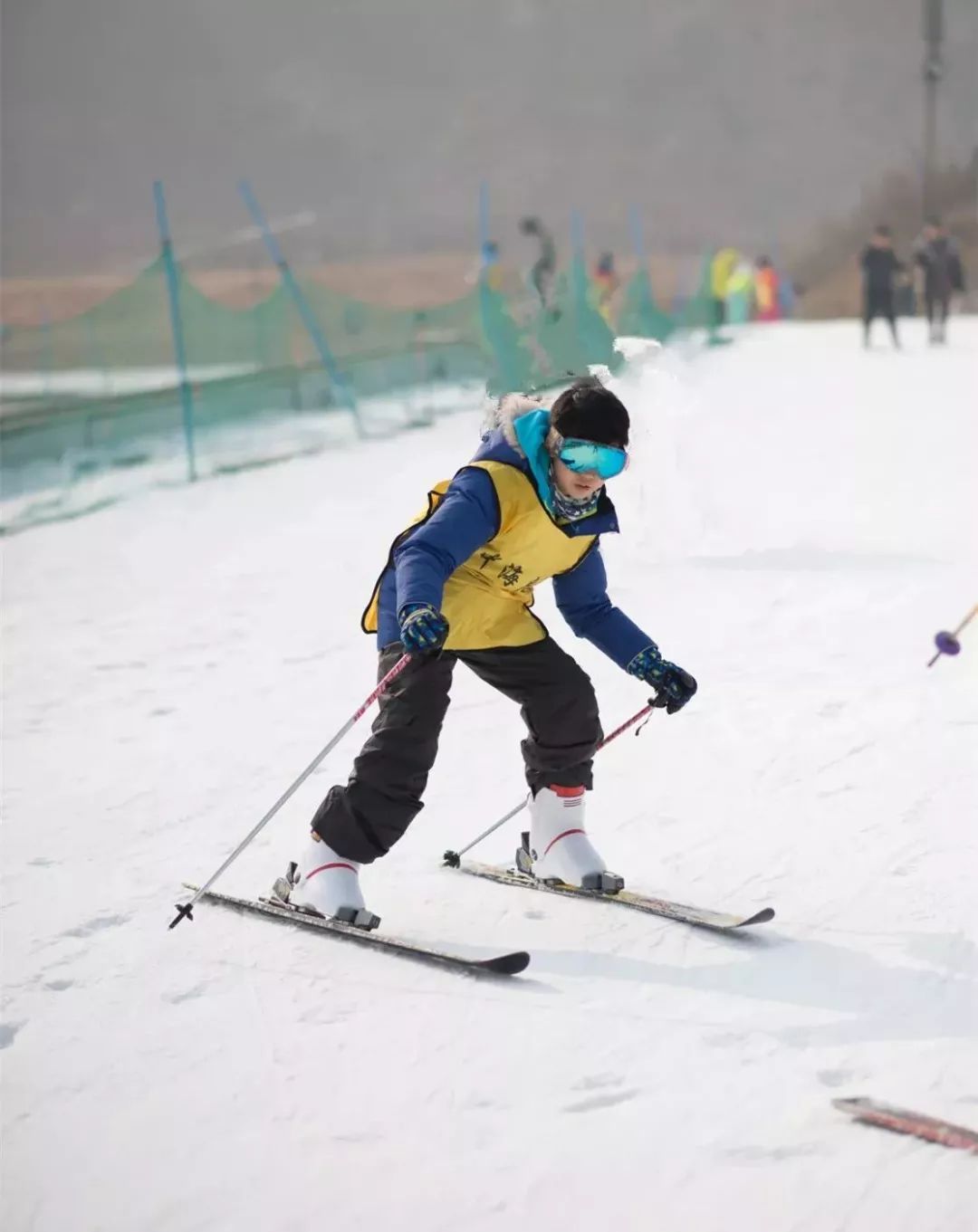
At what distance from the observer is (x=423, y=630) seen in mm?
2893

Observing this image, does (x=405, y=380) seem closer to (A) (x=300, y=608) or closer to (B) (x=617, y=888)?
(A) (x=300, y=608)

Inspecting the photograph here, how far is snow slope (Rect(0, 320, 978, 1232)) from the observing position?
7.70ft

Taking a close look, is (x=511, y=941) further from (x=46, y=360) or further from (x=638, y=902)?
(x=46, y=360)

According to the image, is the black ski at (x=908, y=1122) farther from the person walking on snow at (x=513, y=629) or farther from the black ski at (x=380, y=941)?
the person walking on snow at (x=513, y=629)

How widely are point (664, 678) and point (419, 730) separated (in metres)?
0.52

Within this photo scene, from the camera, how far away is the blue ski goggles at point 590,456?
3.05m

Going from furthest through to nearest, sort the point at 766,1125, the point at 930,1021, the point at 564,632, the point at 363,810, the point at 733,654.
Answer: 1. the point at 564,632
2. the point at 733,654
3. the point at 363,810
4. the point at 930,1021
5. the point at 766,1125

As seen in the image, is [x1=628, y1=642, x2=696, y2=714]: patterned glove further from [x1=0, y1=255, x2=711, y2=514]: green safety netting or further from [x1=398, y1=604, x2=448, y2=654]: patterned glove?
[x1=0, y1=255, x2=711, y2=514]: green safety netting

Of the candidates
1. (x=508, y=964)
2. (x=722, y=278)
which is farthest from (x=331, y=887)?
(x=722, y=278)

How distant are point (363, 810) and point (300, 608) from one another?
3.58 metres

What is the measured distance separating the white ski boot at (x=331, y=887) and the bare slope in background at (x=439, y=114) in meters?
56.0

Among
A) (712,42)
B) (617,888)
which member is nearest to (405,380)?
(617,888)

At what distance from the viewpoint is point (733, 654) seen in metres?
5.59

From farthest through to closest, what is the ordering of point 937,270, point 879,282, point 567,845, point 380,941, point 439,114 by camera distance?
point 439,114
point 879,282
point 937,270
point 567,845
point 380,941
